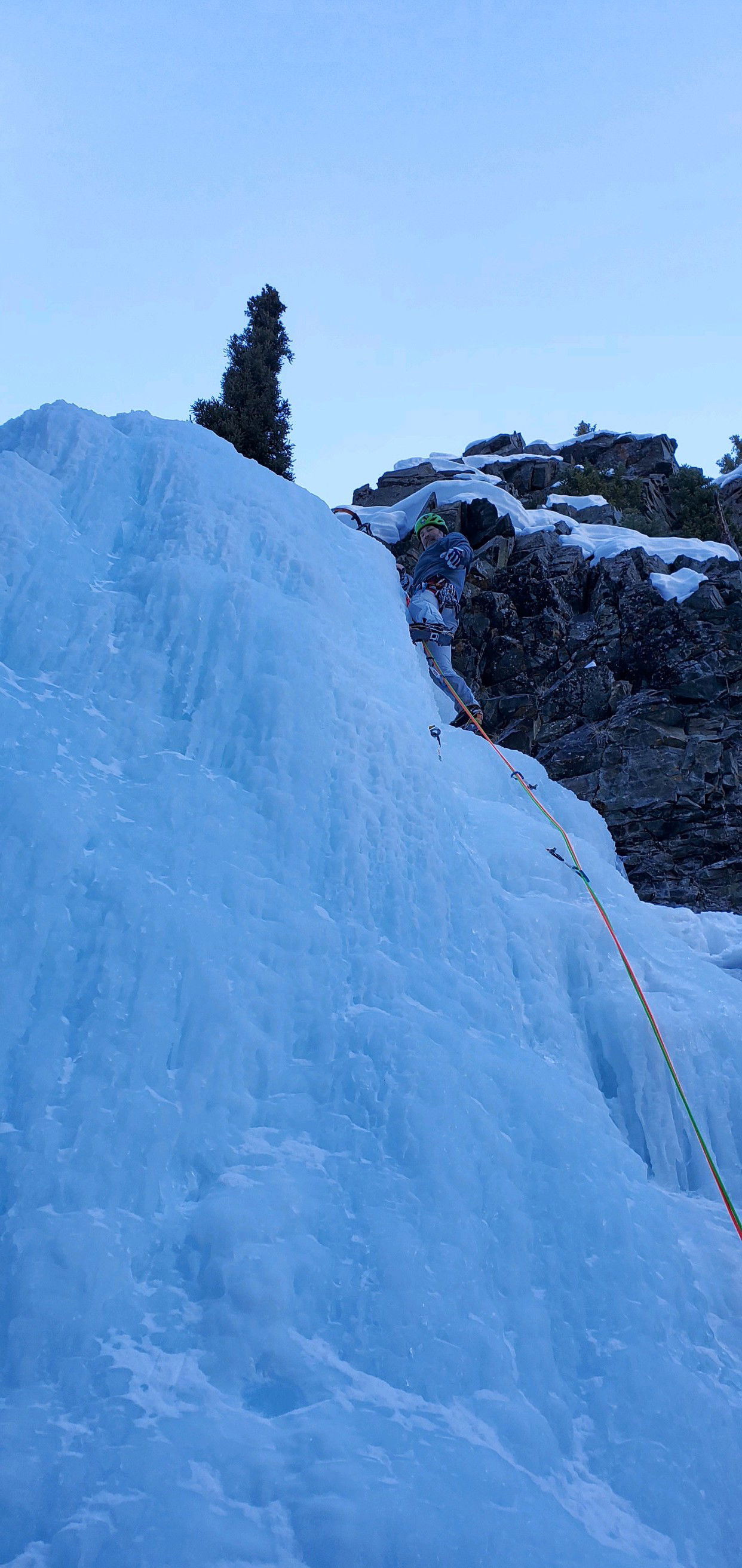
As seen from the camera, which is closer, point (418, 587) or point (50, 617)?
point (50, 617)

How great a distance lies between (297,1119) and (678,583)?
9529mm

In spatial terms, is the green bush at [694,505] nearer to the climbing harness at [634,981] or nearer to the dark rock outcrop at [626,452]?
the dark rock outcrop at [626,452]

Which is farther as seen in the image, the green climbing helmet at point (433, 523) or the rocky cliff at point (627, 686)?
the rocky cliff at point (627, 686)

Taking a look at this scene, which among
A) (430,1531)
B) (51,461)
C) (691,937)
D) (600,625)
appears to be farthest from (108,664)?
(600,625)

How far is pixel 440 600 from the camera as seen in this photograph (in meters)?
7.75

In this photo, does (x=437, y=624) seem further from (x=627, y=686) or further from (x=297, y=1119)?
(x=297, y=1119)

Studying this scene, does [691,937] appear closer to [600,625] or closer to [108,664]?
[108,664]

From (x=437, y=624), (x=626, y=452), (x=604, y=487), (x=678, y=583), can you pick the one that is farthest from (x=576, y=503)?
(x=437, y=624)

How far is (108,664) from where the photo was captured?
4332 millimetres

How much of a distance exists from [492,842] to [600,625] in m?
6.94

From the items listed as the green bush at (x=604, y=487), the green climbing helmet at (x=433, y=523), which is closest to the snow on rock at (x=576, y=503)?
the green bush at (x=604, y=487)

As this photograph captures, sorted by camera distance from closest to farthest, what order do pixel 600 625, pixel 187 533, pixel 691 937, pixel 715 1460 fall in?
pixel 715 1460
pixel 187 533
pixel 691 937
pixel 600 625

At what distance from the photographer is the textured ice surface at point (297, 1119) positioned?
2.46 metres

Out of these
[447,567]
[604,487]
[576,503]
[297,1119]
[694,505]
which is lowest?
[297,1119]
